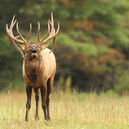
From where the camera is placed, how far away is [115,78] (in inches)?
948

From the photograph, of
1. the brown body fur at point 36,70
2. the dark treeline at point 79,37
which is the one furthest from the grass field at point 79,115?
the dark treeline at point 79,37

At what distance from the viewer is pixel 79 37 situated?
22562 millimetres

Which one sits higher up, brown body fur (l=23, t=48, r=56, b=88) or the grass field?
brown body fur (l=23, t=48, r=56, b=88)

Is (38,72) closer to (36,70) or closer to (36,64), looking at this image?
(36,70)

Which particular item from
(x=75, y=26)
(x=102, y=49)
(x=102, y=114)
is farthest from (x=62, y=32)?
(x=102, y=114)

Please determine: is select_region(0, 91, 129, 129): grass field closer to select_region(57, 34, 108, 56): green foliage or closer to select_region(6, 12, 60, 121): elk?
select_region(6, 12, 60, 121): elk

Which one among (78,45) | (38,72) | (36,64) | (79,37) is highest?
(36,64)

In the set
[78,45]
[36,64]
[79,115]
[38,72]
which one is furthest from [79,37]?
[36,64]

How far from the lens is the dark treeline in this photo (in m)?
21.0

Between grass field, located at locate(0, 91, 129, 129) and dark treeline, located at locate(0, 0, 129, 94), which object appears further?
dark treeline, located at locate(0, 0, 129, 94)

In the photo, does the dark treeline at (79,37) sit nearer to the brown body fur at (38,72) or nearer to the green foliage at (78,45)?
Result: the green foliage at (78,45)

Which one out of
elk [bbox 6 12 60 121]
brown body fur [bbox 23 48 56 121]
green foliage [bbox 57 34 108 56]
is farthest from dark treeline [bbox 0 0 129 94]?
elk [bbox 6 12 60 121]

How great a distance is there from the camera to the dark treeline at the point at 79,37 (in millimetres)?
21047

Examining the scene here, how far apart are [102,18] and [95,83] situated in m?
3.92
